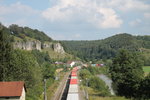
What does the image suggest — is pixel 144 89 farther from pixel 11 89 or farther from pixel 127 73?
pixel 11 89

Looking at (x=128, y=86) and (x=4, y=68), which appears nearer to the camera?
(x=4, y=68)

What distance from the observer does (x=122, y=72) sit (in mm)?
47125

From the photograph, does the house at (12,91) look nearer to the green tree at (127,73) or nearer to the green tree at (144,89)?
the green tree at (127,73)

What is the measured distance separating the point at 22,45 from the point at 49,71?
124950mm

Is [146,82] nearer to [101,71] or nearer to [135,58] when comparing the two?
[135,58]

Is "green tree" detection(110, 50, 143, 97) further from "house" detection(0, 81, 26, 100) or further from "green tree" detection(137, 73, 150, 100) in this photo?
"house" detection(0, 81, 26, 100)

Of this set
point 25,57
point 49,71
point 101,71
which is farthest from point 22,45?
point 25,57

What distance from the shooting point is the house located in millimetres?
33125

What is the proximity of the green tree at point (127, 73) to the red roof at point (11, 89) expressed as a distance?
19.9 metres

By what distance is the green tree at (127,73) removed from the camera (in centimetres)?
4581

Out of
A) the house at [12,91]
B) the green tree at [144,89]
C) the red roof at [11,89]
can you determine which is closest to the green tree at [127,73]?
the green tree at [144,89]

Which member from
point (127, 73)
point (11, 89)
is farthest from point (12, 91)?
point (127, 73)

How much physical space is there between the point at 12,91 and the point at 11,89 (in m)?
0.38

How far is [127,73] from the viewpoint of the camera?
46344 millimetres
